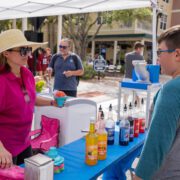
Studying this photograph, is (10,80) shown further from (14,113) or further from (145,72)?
(145,72)

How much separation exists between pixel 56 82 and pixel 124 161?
2.56 metres

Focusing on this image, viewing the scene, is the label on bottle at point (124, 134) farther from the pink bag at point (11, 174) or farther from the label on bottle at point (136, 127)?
the pink bag at point (11, 174)

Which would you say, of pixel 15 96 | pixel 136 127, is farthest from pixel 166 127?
pixel 136 127

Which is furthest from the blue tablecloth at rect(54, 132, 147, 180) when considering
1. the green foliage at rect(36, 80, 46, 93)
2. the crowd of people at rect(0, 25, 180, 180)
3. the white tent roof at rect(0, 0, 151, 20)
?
the white tent roof at rect(0, 0, 151, 20)

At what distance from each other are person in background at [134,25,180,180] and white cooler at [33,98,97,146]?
6.52 ft

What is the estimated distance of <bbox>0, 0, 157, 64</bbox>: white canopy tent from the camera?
5.66 m

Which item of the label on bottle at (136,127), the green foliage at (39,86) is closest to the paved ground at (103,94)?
the green foliage at (39,86)

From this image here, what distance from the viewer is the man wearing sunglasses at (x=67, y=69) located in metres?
4.77

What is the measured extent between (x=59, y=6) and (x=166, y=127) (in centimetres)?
585

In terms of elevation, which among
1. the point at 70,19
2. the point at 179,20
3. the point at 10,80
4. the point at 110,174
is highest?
the point at 179,20

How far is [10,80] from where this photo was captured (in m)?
2.03

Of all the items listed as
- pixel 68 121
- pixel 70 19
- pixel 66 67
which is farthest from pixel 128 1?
pixel 70 19

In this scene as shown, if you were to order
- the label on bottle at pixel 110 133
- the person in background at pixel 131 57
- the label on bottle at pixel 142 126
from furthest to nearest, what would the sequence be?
the person in background at pixel 131 57, the label on bottle at pixel 142 126, the label on bottle at pixel 110 133

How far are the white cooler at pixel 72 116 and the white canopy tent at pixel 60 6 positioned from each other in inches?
102
